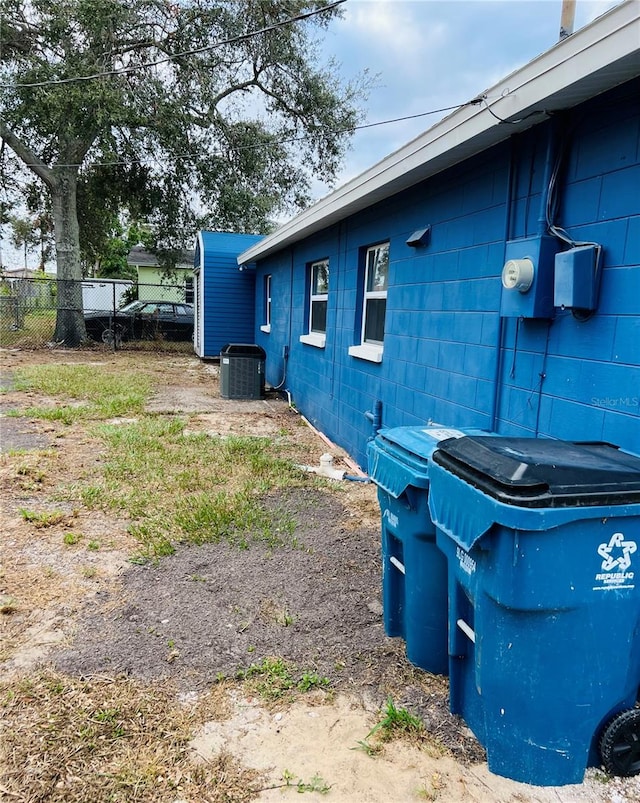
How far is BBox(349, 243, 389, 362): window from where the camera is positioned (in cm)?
544

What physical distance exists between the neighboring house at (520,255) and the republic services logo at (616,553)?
0.80m

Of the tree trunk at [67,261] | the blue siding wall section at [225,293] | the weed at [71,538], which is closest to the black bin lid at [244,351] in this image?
the blue siding wall section at [225,293]

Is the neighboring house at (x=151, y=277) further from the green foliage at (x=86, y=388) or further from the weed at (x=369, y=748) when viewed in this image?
the weed at (x=369, y=748)

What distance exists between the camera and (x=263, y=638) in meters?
2.65

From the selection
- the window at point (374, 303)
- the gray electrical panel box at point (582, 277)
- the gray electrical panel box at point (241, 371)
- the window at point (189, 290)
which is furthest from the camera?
the window at point (189, 290)

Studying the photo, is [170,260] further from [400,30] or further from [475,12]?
[475,12]

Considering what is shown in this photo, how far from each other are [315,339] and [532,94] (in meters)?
5.05

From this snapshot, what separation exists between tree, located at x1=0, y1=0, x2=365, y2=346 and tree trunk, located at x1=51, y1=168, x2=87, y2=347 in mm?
30

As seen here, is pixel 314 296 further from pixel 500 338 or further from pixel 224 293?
pixel 224 293

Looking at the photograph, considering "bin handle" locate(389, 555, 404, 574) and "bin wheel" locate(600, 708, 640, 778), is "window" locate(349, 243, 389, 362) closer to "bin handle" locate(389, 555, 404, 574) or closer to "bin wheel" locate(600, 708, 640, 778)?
"bin handle" locate(389, 555, 404, 574)

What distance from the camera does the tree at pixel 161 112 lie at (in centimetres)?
1314

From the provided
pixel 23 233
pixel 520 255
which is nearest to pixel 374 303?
pixel 520 255

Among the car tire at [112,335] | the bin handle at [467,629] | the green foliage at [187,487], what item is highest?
the car tire at [112,335]

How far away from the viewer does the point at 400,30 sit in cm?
587
